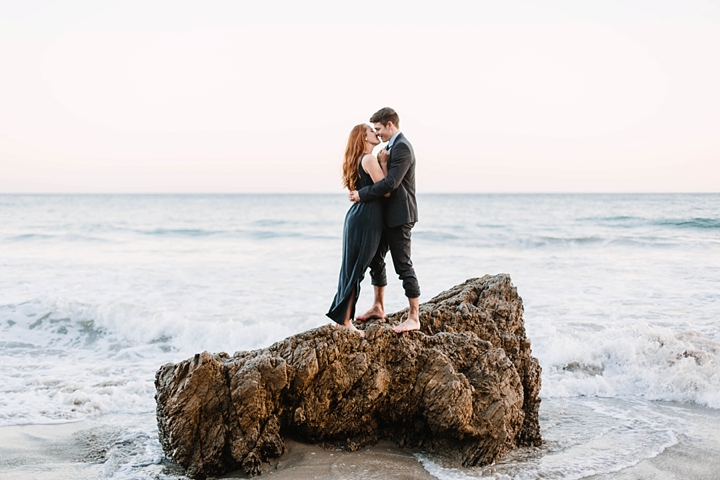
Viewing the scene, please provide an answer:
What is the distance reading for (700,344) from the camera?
8531 mm

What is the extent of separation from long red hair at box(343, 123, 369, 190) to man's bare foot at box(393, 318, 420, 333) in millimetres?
1249

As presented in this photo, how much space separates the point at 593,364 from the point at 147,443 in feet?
18.9

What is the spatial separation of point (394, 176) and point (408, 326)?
4.15ft

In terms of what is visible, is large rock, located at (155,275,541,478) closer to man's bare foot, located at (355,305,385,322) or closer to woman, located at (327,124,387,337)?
woman, located at (327,124,387,337)

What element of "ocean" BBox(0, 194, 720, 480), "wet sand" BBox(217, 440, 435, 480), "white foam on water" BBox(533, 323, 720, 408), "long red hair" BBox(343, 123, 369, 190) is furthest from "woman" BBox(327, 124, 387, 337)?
"white foam on water" BBox(533, 323, 720, 408)

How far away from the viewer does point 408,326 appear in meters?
5.08

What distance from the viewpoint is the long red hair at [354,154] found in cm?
515

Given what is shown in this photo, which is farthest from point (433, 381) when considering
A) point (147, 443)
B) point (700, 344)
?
point (700, 344)

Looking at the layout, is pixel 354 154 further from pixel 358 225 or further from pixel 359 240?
pixel 359 240

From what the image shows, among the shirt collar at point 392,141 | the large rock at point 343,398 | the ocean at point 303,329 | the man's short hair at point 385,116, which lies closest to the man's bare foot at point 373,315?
the large rock at point 343,398

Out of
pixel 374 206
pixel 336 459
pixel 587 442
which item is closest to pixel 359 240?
pixel 374 206

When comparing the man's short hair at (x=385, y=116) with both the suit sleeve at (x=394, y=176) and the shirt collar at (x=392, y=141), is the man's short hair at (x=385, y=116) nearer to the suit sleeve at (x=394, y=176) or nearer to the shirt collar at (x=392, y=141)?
the shirt collar at (x=392, y=141)

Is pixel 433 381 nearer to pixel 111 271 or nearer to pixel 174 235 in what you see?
pixel 111 271

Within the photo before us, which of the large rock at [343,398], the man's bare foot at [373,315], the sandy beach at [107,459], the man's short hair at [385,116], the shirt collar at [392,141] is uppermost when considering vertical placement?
the man's short hair at [385,116]
